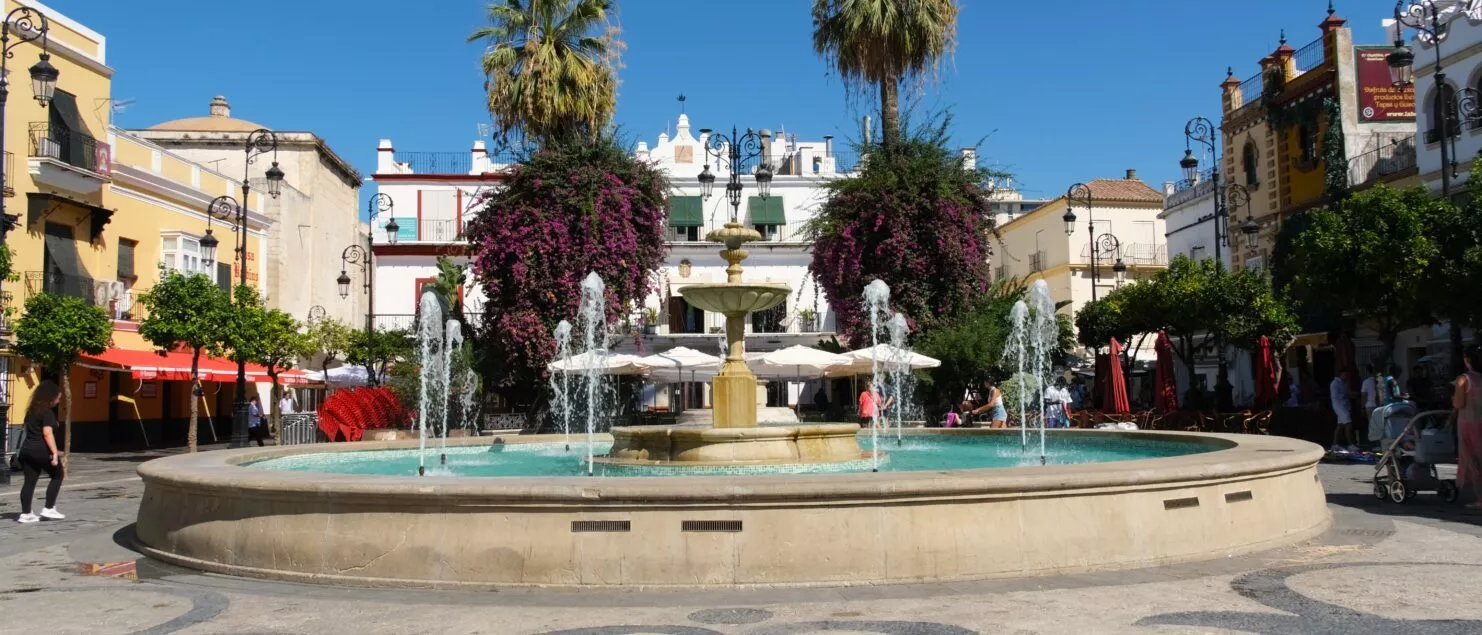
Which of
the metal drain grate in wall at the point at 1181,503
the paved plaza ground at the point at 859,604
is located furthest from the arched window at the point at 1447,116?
the metal drain grate in wall at the point at 1181,503

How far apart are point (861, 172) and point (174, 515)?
19922 millimetres

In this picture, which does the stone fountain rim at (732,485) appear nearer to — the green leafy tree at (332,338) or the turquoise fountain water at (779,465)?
the turquoise fountain water at (779,465)

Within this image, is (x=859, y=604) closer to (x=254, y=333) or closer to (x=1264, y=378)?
(x=1264, y=378)

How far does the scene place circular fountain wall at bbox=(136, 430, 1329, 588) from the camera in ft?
22.2

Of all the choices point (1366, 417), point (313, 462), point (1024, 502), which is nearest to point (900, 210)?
point (1366, 417)

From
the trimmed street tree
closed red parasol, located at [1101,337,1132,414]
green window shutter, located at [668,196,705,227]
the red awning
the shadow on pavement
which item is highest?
green window shutter, located at [668,196,705,227]

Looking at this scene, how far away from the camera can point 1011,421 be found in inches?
836

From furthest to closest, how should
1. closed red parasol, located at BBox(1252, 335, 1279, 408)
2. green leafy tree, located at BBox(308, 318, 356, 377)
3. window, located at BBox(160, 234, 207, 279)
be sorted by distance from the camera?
green leafy tree, located at BBox(308, 318, 356, 377), window, located at BBox(160, 234, 207, 279), closed red parasol, located at BBox(1252, 335, 1279, 408)

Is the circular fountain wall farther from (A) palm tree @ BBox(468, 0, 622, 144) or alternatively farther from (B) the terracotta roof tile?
(B) the terracotta roof tile

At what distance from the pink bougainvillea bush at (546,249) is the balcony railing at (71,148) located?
910 centimetres

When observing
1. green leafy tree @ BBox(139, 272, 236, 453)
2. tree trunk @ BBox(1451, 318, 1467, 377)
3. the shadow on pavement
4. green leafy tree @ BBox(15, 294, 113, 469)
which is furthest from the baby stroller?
green leafy tree @ BBox(139, 272, 236, 453)

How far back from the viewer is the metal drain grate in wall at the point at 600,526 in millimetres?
6770

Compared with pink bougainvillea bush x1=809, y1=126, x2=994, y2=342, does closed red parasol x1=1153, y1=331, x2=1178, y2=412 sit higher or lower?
lower

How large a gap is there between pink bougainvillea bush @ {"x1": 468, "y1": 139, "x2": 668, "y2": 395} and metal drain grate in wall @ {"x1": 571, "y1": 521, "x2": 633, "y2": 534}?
19.2 metres
